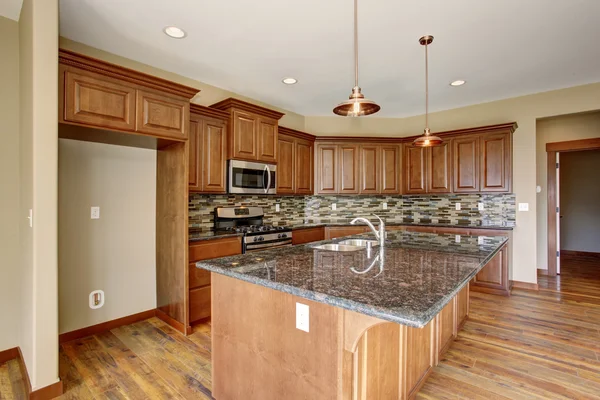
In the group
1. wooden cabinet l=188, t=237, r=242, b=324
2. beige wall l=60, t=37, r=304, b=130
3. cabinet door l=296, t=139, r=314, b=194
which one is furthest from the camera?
cabinet door l=296, t=139, r=314, b=194

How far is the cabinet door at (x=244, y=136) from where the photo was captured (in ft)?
11.3

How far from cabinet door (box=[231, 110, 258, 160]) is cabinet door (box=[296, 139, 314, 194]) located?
3.18 ft

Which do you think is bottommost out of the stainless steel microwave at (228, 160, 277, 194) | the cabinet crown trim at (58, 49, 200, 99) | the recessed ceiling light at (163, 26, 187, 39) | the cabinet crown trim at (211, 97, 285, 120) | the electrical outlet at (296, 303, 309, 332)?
the electrical outlet at (296, 303, 309, 332)

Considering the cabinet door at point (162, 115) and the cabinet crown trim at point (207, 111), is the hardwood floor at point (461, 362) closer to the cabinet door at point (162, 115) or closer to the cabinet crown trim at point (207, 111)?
the cabinet door at point (162, 115)

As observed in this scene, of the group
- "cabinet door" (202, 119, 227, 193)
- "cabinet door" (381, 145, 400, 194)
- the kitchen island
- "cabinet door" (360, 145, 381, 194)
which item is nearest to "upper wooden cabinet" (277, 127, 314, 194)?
"cabinet door" (360, 145, 381, 194)

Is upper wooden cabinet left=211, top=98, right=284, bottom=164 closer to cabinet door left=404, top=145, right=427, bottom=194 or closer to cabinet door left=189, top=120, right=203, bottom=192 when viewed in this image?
cabinet door left=189, top=120, right=203, bottom=192

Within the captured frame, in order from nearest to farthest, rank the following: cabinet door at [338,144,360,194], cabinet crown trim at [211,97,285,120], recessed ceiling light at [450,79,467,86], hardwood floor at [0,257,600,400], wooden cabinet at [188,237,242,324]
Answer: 1. hardwood floor at [0,257,600,400]
2. wooden cabinet at [188,237,242,324]
3. cabinet crown trim at [211,97,285,120]
4. recessed ceiling light at [450,79,467,86]
5. cabinet door at [338,144,360,194]

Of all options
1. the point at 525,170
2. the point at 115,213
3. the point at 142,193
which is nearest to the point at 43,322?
the point at 115,213

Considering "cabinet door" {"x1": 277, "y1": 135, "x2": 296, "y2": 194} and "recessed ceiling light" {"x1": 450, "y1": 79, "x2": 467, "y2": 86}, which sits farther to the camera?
"cabinet door" {"x1": 277, "y1": 135, "x2": 296, "y2": 194}

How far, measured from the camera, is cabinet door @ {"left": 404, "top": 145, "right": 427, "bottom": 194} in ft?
15.6

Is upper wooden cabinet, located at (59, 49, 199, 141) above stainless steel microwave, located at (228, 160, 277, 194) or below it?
above

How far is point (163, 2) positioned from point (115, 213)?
6.14 feet

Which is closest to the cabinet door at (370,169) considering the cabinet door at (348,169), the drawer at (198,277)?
the cabinet door at (348,169)

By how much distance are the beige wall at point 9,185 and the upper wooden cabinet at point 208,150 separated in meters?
1.31
